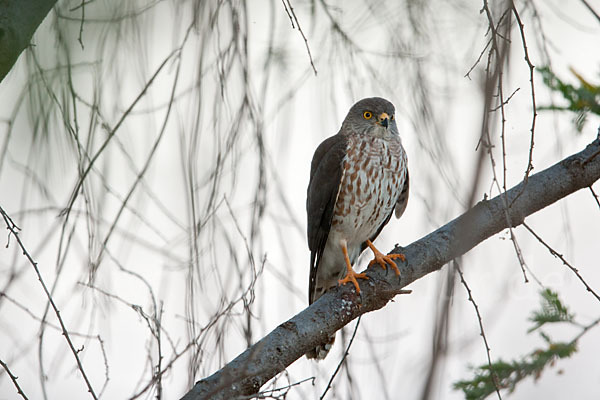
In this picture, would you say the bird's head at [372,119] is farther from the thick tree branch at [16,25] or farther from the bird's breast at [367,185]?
the thick tree branch at [16,25]

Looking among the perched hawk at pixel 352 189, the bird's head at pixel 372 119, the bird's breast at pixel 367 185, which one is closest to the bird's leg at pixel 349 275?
the perched hawk at pixel 352 189

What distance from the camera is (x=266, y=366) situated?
2.37 metres

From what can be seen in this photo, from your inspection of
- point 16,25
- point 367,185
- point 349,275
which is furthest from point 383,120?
point 16,25

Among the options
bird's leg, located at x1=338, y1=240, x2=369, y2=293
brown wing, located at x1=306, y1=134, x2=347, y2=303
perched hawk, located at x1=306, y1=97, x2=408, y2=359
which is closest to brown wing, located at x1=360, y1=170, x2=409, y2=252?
perched hawk, located at x1=306, y1=97, x2=408, y2=359

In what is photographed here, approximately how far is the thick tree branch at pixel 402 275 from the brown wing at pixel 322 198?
0.85 meters

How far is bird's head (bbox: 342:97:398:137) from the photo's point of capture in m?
4.39

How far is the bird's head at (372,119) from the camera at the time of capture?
14.4 feet

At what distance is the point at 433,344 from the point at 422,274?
2.31m

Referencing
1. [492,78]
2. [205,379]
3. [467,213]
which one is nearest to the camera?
[467,213]

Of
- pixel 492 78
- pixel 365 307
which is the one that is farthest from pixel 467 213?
pixel 365 307

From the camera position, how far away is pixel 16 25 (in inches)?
88.0

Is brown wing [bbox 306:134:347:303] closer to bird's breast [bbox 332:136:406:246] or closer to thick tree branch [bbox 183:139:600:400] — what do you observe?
bird's breast [bbox 332:136:406:246]

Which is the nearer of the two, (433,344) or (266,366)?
(433,344)

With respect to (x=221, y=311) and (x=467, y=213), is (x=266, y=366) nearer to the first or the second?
(x=221, y=311)
